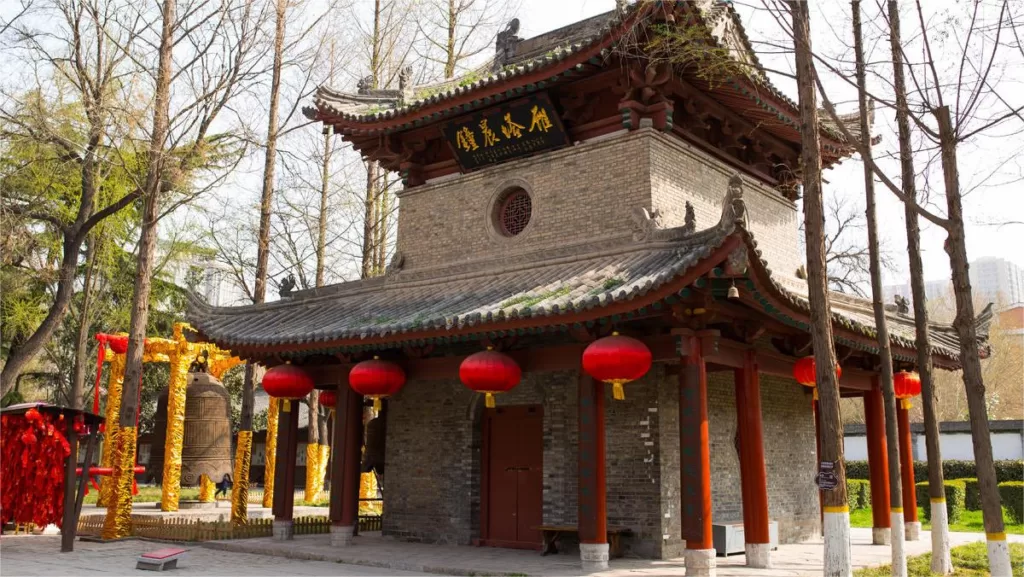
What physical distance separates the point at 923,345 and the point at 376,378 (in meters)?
6.43

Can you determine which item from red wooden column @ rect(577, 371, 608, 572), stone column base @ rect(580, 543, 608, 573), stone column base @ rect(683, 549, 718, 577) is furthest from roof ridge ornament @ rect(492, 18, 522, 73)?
stone column base @ rect(683, 549, 718, 577)

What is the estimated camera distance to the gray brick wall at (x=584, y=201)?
10484mm

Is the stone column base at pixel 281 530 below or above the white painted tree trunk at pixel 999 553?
below

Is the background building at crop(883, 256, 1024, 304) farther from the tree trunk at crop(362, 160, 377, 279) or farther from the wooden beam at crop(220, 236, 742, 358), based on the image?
the wooden beam at crop(220, 236, 742, 358)

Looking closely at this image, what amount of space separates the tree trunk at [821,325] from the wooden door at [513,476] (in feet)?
13.8

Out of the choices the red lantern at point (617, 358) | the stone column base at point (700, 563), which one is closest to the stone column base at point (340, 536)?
the red lantern at point (617, 358)

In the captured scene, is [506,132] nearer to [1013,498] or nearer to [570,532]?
[570,532]

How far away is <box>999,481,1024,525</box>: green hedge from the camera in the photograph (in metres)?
16.7

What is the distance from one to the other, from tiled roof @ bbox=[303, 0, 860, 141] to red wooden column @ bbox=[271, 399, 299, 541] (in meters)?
4.51

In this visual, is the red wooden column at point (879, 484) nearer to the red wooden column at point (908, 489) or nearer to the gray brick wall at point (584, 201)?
the red wooden column at point (908, 489)

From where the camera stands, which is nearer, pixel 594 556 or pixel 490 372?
pixel 594 556

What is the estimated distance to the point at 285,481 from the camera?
Answer: 1152 centimetres

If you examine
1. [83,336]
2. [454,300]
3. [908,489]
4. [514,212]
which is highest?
[514,212]

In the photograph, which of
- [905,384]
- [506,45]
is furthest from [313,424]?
[905,384]
